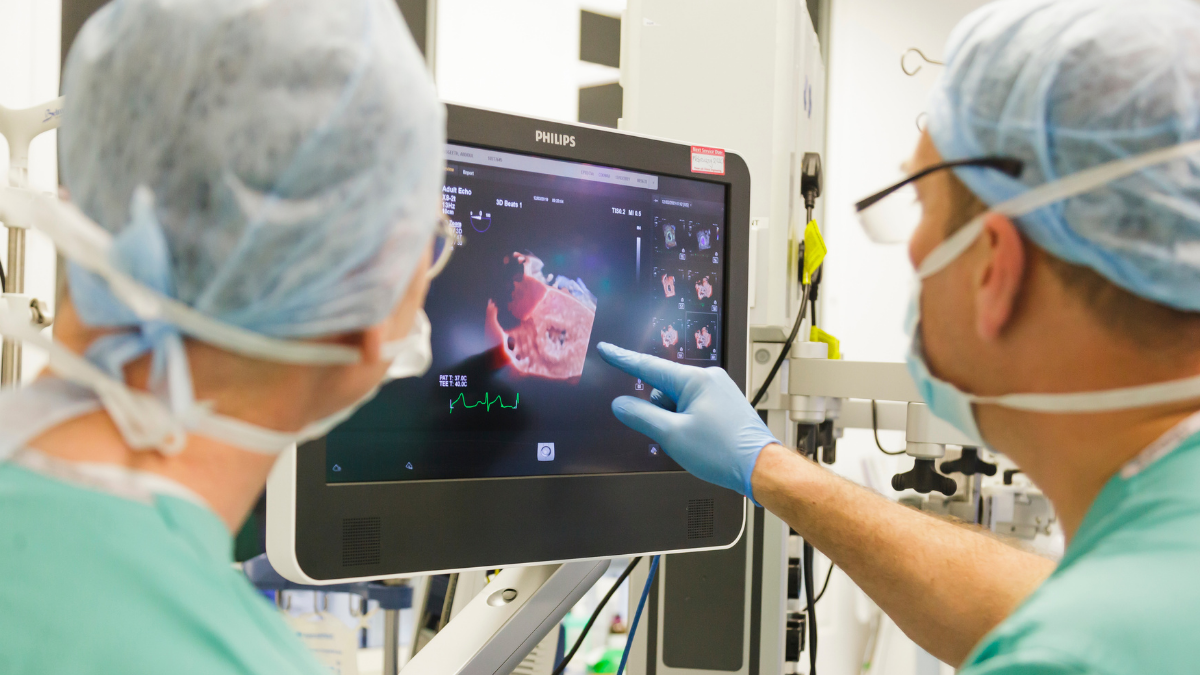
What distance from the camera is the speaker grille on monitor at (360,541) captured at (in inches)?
38.9

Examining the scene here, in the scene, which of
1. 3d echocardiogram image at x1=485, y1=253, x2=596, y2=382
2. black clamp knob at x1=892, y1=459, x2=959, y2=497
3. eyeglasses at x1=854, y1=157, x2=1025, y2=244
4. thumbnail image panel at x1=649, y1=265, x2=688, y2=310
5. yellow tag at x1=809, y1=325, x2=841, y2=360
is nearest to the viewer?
eyeglasses at x1=854, y1=157, x2=1025, y2=244

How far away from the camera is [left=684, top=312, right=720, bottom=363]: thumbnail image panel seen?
1.25m

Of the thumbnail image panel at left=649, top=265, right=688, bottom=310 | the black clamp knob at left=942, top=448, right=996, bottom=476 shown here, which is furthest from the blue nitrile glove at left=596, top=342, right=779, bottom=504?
the black clamp knob at left=942, top=448, right=996, bottom=476

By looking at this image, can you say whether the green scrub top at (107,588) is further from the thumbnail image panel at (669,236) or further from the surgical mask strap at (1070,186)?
the thumbnail image panel at (669,236)

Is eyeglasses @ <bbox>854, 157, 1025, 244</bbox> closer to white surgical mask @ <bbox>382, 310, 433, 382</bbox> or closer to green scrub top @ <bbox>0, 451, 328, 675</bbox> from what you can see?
Answer: white surgical mask @ <bbox>382, 310, 433, 382</bbox>

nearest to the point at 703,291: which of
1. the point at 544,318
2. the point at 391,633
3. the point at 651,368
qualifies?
the point at 651,368

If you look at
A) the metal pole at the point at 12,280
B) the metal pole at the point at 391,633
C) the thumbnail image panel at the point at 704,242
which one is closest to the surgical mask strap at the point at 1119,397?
the thumbnail image panel at the point at 704,242

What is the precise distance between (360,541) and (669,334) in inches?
21.4

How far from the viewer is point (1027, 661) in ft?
1.85

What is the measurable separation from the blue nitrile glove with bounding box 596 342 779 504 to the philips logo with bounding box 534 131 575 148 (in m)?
0.30

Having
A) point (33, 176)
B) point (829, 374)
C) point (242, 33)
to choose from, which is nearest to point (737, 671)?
point (829, 374)

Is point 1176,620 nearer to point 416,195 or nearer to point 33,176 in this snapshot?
point 416,195

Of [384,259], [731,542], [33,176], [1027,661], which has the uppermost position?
[33,176]

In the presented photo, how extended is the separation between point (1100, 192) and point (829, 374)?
82 centimetres
